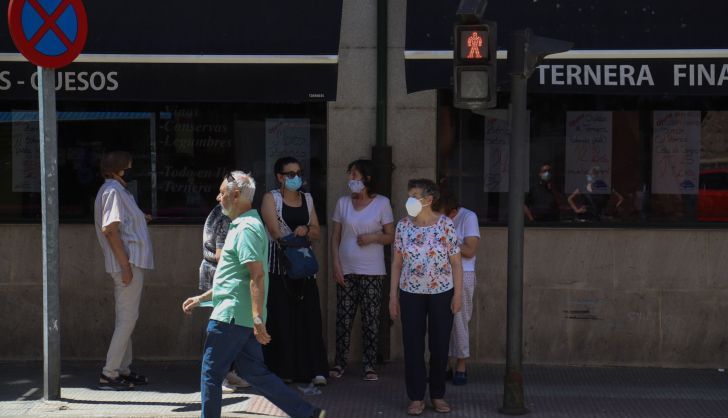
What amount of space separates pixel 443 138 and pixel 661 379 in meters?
2.73

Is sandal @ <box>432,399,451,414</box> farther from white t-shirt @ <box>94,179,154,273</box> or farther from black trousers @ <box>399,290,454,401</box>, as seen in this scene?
white t-shirt @ <box>94,179,154,273</box>

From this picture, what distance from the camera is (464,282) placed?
27.8ft

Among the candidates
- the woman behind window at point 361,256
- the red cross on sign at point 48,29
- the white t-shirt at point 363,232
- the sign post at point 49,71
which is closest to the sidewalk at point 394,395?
the woman behind window at point 361,256

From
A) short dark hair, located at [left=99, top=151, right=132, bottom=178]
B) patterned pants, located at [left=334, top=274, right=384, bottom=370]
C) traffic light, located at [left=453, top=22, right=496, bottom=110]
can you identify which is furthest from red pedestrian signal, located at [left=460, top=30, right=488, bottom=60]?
short dark hair, located at [left=99, top=151, right=132, bottom=178]

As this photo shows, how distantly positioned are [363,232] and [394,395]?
132 cm

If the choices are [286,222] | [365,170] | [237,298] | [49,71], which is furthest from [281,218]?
[49,71]

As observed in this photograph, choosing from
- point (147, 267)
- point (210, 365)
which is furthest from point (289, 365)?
point (210, 365)

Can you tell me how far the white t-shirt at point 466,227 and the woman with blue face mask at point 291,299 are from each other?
113 centimetres

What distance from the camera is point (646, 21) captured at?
874cm

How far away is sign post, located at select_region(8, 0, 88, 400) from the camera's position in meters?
7.37

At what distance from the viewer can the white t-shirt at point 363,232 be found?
853 centimetres

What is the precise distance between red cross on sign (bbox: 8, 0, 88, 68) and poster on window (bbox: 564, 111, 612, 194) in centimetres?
422

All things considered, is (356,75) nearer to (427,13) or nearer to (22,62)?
(427,13)

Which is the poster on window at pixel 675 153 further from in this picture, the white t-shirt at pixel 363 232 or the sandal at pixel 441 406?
the sandal at pixel 441 406
